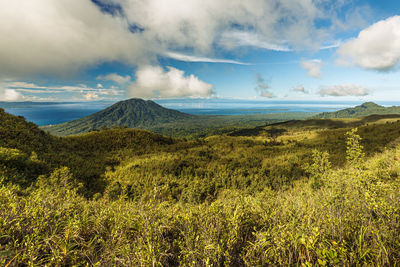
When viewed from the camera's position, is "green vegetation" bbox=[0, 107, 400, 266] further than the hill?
No

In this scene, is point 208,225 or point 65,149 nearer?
point 208,225

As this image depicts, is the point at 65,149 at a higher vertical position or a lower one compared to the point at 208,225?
lower

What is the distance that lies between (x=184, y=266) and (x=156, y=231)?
80 cm

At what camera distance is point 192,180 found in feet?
34.6

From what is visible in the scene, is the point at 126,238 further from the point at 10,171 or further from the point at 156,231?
the point at 10,171

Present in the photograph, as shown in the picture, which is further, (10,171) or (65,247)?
(10,171)

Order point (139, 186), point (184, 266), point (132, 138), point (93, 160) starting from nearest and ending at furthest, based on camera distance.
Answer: point (184, 266) < point (139, 186) < point (93, 160) < point (132, 138)

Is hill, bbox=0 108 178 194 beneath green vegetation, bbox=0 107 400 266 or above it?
beneath

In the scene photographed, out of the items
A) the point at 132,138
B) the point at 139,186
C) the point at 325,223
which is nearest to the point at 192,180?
the point at 139,186

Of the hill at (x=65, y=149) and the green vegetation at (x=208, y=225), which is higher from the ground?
the green vegetation at (x=208, y=225)

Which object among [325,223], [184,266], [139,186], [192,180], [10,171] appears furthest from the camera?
[192,180]

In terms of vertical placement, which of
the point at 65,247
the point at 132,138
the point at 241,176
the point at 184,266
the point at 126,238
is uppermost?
the point at 65,247

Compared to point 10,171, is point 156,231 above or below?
above

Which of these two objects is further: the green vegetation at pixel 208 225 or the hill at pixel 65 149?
the hill at pixel 65 149
